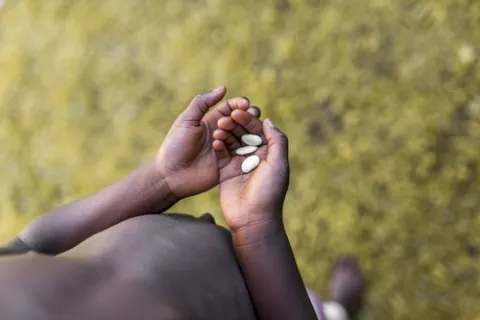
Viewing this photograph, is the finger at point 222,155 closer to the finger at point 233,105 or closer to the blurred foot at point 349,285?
the finger at point 233,105

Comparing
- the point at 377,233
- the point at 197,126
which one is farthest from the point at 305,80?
the point at 197,126

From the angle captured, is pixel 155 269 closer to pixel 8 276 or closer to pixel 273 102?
pixel 8 276

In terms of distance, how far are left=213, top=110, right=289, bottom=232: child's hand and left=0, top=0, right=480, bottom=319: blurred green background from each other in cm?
38

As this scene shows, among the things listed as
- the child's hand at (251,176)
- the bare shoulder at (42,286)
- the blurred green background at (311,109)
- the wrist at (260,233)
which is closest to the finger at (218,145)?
the child's hand at (251,176)

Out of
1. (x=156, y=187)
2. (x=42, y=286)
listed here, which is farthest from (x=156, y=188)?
(x=42, y=286)

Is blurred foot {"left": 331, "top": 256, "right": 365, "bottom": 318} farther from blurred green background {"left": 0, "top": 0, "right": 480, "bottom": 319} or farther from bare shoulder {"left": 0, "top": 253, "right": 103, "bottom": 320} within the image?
bare shoulder {"left": 0, "top": 253, "right": 103, "bottom": 320}

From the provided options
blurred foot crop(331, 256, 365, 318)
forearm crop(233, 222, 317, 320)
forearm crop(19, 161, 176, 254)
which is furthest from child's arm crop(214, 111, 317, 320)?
blurred foot crop(331, 256, 365, 318)

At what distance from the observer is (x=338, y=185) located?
1059 millimetres

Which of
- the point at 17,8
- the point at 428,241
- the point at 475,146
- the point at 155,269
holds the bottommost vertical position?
the point at 428,241

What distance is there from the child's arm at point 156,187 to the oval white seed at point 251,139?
4 cm

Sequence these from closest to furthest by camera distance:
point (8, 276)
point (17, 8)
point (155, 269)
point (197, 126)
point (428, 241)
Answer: point (8, 276) → point (155, 269) → point (197, 126) → point (428, 241) → point (17, 8)

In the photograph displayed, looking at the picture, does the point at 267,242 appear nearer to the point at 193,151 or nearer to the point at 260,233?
the point at 260,233

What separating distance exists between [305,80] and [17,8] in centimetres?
63

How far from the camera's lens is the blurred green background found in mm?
1020
